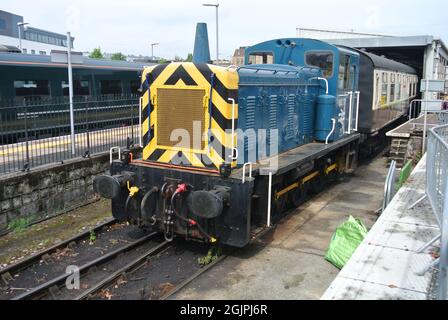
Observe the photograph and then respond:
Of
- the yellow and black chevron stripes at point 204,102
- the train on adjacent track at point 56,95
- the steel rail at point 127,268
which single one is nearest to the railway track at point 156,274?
the steel rail at point 127,268

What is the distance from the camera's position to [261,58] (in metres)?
9.56

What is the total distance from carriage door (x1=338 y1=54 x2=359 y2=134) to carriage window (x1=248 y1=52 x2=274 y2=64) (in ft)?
5.01

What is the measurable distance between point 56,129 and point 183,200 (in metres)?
6.62

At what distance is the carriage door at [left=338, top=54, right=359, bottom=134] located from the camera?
→ 9.73m

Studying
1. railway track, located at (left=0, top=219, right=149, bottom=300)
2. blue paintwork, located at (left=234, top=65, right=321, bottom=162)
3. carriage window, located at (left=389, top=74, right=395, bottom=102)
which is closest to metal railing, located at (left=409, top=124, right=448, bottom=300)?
Answer: blue paintwork, located at (left=234, top=65, right=321, bottom=162)

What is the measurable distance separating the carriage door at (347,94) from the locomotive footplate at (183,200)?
16.2ft

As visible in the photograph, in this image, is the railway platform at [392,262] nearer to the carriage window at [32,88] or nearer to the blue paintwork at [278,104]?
the blue paintwork at [278,104]

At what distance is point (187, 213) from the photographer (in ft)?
20.0

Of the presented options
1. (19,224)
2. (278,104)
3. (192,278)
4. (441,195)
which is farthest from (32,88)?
(441,195)

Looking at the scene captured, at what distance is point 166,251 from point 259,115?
2.66 m

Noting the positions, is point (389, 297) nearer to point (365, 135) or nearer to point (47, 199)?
point (47, 199)
